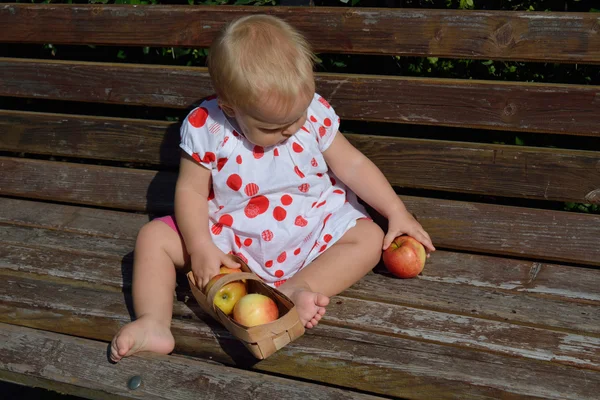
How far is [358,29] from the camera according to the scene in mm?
2801

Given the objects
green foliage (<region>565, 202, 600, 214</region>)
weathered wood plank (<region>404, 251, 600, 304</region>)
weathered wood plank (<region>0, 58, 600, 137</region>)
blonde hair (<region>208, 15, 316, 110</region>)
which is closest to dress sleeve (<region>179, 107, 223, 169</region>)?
blonde hair (<region>208, 15, 316, 110</region>)

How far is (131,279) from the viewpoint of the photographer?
107 inches

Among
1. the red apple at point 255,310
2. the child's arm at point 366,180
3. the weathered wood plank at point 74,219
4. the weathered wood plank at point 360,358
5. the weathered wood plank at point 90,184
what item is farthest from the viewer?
the weathered wood plank at point 90,184

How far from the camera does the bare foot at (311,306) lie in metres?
2.31

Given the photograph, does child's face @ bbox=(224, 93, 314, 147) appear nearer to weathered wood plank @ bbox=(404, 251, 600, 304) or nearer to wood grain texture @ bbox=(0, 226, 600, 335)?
wood grain texture @ bbox=(0, 226, 600, 335)

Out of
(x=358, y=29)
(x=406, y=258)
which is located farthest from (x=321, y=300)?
(x=358, y=29)

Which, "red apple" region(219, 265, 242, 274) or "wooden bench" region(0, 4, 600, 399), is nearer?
"wooden bench" region(0, 4, 600, 399)

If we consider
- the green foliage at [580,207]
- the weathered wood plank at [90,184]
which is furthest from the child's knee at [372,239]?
the green foliage at [580,207]

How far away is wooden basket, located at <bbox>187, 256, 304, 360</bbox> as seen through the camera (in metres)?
2.14

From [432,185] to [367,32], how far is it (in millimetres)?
621

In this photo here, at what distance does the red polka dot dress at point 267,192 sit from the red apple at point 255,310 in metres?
0.36

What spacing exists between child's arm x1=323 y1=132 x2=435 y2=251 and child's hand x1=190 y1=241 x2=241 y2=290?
55cm

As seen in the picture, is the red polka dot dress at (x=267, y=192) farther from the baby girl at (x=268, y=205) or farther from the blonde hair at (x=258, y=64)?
the blonde hair at (x=258, y=64)

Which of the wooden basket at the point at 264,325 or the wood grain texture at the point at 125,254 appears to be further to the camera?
the wood grain texture at the point at 125,254
